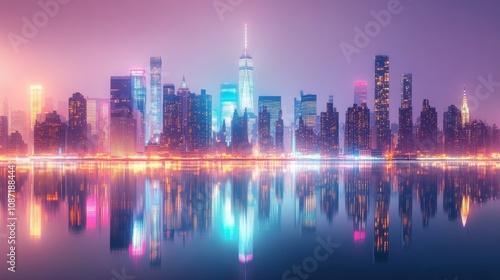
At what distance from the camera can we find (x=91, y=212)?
30.9 meters

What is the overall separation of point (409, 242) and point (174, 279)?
11.5 meters

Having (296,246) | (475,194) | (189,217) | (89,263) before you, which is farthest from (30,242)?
(475,194)

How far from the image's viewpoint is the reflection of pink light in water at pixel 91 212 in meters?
26.6

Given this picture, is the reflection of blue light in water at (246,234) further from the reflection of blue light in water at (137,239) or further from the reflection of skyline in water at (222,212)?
the reflection of blue light in water at (137,239)

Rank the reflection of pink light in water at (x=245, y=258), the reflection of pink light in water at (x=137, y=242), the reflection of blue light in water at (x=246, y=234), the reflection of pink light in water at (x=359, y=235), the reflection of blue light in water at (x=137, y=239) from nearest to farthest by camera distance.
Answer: the reflection of pink light in water at (x=245, y=258) < the reflection of blue light in water at (x=246, y=234) < the reflection of pink light in water at (x=137, y=242) < the reflection of blue light in water at (x=137, y=239) < the reflection of pink light in water at (x=359, y=235)

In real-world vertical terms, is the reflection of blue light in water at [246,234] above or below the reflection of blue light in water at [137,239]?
below

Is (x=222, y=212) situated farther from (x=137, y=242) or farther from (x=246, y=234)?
(x=137, y=242)

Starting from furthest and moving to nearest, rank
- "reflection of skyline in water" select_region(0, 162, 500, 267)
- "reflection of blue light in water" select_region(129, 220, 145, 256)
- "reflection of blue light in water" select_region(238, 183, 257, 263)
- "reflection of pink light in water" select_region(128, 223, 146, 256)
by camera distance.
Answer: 1. "reflection of skyline in water" select_region(0, 162, 500, 267)
2. "reflection of blue light in water" select_region(129, 220, 145, 256)
3. "reflection of pink light in water" select_region(128, 223, 146, 256)
4. "reflection of blue light in water" select_region(238, 183, 257, 263)

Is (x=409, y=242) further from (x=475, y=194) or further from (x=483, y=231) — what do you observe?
(x=475, y=194)

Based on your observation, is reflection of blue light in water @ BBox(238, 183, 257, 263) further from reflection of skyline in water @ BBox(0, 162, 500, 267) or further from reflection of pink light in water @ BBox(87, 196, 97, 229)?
reflection of pink light in water @ BBox(87, 196, 97, 229)

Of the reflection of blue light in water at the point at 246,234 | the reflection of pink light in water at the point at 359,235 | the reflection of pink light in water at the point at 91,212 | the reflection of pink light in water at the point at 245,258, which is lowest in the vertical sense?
the reflection of pink light in water at the point at 359,235

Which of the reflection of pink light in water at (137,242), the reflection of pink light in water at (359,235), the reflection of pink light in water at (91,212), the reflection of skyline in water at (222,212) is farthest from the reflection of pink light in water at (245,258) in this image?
the reflection of pink light in water at (91,212)

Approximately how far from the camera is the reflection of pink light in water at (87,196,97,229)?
2656cm

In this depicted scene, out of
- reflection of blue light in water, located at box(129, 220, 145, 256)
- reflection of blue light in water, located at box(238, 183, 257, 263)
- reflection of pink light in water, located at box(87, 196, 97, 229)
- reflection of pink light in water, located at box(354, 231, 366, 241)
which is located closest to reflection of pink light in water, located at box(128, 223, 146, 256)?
reflection of blue light in water, located at box(129, 220, 145, 256)
